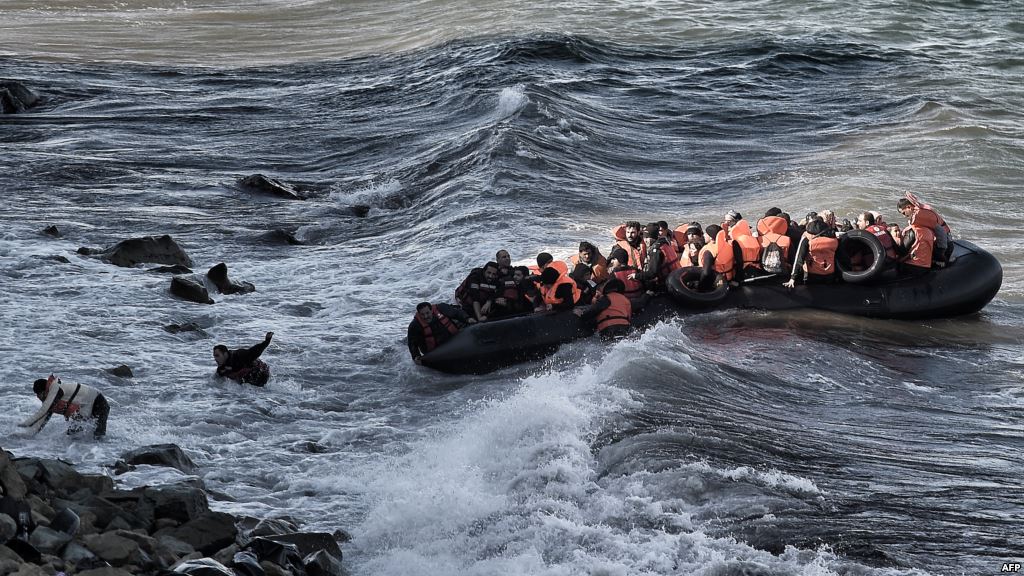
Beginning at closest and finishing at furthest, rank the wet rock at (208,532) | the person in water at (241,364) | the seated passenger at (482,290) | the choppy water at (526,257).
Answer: the wet rock at (208,532) < the choppy water at (526,257) < the person in water at (241,364) < the seated passenger at (482,290)

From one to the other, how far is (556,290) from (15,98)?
16656mm

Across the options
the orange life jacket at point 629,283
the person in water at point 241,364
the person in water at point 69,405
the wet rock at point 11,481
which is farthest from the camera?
the orange life jacket at point 629,283

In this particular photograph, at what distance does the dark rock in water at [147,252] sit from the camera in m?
14.9

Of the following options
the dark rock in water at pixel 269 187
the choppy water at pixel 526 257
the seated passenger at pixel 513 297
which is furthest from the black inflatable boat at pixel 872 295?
the dark rock in water at pixel 269 187

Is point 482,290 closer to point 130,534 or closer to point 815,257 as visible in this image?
point 815,257

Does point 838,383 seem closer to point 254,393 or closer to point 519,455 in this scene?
point 519,455

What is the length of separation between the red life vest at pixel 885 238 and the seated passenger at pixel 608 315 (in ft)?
11.1

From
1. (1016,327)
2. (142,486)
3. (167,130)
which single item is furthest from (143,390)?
(167,130)

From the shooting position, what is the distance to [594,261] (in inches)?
516

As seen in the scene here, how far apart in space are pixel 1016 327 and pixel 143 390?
33.6ft

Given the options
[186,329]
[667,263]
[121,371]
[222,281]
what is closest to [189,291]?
[222,281]

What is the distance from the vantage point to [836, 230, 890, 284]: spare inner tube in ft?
43.8

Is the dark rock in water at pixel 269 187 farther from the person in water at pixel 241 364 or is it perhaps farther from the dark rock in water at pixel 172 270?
the person in water at pixel 241 364

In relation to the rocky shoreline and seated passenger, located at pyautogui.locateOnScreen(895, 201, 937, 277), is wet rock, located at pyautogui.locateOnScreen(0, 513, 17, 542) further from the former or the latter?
seated passenger, located at pyautogui.locateOnScreen(895, 201, 937, 277)
